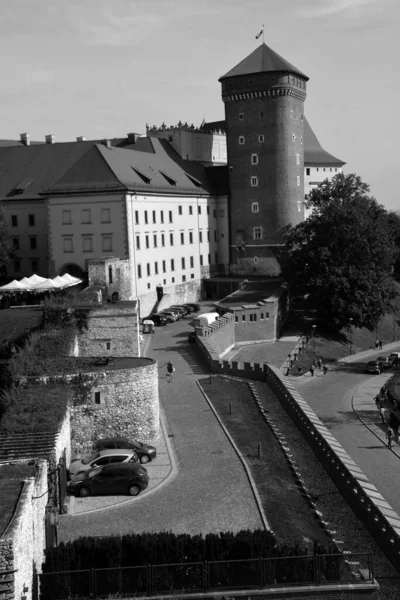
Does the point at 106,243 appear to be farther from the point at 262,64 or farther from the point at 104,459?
the point at 104,459

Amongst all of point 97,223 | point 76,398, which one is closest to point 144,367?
point 76,398

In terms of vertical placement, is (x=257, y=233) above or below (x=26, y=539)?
above

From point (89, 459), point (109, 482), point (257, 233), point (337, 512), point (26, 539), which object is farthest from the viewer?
point (257, 233)

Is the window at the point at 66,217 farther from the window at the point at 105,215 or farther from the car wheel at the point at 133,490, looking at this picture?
the car wheel at the point at 133,490

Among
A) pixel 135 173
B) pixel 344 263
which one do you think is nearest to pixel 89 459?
pixel 135 173

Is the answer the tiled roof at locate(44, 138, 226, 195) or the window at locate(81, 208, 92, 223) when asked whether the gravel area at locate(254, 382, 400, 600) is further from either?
the tiled roof at locate(44, 138, 226, 195)

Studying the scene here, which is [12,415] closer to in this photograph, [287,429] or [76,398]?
[76,398]

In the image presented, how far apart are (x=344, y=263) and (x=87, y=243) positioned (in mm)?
21309

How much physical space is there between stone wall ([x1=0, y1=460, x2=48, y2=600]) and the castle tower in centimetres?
5862

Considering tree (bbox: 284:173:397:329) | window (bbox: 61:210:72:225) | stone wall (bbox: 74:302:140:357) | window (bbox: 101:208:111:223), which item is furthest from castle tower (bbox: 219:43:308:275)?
stone wall (bbox: 74:302:140:357)

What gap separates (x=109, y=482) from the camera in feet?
85.2

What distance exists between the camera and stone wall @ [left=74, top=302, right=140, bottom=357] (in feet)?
140

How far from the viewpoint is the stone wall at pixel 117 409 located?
99.7 feet

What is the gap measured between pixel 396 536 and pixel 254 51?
63254 millimetres
